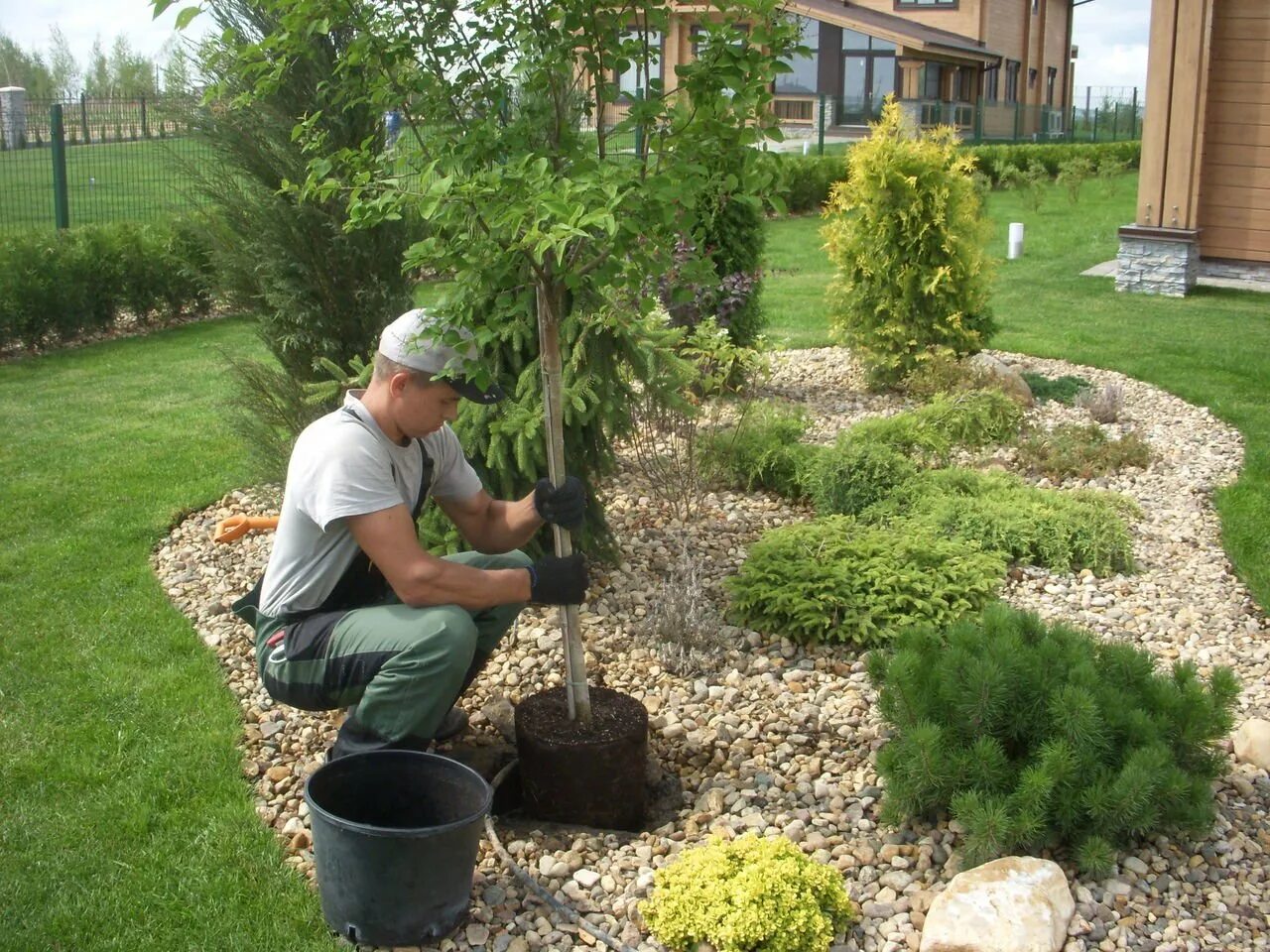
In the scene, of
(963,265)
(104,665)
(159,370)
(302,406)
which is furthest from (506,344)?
(159,370)

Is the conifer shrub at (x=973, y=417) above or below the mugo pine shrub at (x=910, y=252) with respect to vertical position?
below

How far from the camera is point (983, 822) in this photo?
3146 mm

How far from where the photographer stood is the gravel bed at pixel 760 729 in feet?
10.3

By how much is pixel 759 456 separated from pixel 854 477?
683 mm

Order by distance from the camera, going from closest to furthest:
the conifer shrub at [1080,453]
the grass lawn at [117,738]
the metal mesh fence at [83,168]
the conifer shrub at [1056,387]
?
the grass lawn at [117,738], the conifer shrub at [1080,453], the conifer shrub at [1056,387], the metal mesh fence at [83,168]

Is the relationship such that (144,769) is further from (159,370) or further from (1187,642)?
(159,370)

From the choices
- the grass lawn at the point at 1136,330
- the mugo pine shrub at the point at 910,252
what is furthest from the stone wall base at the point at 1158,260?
the mugo pine shrub at the point at 910,252

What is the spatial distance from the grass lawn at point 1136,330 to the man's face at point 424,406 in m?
3.54

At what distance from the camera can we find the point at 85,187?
1608cm

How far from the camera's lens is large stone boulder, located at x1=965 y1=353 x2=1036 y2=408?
7934mm

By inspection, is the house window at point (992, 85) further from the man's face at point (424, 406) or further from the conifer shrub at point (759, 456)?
the man's face at point (424, 406)

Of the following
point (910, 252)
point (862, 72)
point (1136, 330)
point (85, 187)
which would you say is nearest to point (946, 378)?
point (910, 252)

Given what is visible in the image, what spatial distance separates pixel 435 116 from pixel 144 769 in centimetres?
213

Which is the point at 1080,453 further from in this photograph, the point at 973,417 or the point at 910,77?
the point at 910,77
